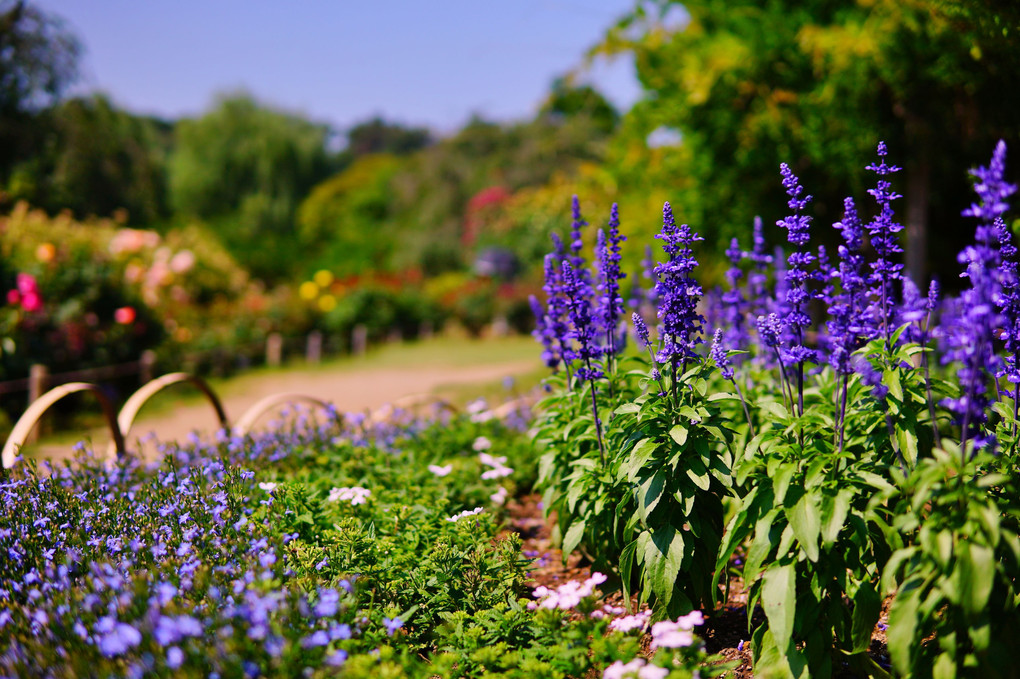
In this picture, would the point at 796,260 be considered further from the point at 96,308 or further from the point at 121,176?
the point at 121,176

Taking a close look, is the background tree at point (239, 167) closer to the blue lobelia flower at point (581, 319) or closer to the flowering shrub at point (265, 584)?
the flowering shrub at point (265, 584)

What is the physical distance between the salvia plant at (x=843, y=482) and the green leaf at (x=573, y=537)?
0.01 metres

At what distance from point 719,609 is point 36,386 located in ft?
26.1

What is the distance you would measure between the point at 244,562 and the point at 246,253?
83.0ft

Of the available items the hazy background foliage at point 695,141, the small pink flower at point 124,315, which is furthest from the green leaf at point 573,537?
the small pink flower at point 124,315

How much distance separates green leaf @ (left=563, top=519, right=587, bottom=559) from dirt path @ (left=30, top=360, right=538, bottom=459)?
5733 mm

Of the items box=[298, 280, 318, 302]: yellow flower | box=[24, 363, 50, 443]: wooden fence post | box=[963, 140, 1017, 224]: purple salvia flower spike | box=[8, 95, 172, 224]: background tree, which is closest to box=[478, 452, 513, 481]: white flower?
box=[963, 140, 1017, 224]: purple salvia flower spike

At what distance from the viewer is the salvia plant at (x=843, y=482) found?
203 cm

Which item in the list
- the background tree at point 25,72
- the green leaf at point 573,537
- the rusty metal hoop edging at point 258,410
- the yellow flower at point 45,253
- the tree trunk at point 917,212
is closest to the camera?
the green leaf at point 573,537

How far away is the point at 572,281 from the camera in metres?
3.05

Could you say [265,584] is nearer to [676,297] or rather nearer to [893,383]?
[676,297]

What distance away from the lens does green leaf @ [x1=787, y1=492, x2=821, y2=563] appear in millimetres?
2189

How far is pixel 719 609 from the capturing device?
10.4ft

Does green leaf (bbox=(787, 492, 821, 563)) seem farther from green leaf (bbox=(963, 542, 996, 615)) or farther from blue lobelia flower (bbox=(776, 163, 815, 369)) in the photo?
blue lobelia flower (bbox=(776, 163, 815, 369))
